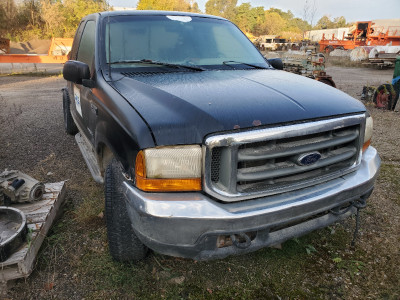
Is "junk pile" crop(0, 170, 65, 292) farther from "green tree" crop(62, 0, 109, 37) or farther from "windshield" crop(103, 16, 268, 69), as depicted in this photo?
"green tree" crop(62, 0, 109, 37)

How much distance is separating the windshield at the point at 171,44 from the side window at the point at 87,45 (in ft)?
0.74

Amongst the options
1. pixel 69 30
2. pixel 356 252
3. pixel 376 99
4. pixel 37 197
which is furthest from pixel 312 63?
pixel 69 30

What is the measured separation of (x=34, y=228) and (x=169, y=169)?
4.68 ft

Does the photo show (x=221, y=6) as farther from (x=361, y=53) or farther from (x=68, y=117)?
(x=68, y=117)

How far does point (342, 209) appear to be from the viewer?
226 cm

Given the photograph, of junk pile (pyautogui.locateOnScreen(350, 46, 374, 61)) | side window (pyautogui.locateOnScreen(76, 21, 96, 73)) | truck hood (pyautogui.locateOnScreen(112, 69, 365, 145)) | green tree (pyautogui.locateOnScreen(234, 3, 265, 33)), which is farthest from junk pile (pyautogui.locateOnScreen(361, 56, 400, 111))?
green tree (pyautogui.locateOnScreen(234, 3, 265, 33))

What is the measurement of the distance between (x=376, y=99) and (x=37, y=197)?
25.9 feet

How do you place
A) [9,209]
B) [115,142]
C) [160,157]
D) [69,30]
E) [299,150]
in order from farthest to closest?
[69,30], [9,209], [115,142], [299,150], [160,157]

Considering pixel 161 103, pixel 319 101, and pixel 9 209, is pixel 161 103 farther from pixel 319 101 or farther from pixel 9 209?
pixel 9 209

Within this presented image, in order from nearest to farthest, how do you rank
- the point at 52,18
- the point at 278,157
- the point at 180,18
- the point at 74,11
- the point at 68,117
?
the point at 278,157, the point at 180,18, the point at 68,117, the point at 52,18, the point at 74,11

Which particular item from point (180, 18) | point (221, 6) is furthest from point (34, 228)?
point (221, 6)

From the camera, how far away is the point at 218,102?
1.92 metres

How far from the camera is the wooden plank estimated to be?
6.87 ft

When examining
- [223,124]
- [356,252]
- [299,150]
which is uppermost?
[223,124]
